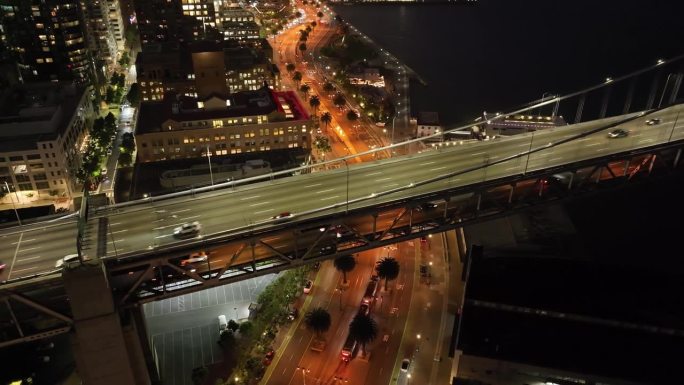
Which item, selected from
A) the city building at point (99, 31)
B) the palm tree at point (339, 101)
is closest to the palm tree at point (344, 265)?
the palm tree at point (339, 101)

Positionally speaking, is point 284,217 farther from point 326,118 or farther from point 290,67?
point 290,67

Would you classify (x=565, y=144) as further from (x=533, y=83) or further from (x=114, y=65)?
(x=114, y=65)

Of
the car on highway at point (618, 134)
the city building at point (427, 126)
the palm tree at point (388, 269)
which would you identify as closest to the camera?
the car on highway at point (618, 134)

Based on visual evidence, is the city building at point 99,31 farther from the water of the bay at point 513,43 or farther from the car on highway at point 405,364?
the car on highway at point 405,364

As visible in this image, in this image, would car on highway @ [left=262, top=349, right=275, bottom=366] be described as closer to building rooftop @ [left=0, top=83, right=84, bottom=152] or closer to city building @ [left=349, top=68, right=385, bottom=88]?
building rooftop @ [left=0, top=83, right=84, bottom=152]

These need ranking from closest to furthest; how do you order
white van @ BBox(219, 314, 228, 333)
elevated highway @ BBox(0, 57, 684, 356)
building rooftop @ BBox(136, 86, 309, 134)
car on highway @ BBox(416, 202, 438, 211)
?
1. elevated highway @ BBox(0, 57, 684, 356)
2. car on highway @ BBox(416, 202, 438, 211)
3. white van @ BBox(219, 314, 228, 333)
4. building rooftop @ BBox(136, 86, 309, 134)

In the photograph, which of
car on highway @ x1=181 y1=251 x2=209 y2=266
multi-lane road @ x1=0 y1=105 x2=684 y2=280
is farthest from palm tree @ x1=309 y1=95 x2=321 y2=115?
car on highway @ x1=181 y1=251 x2=209 y2=266
